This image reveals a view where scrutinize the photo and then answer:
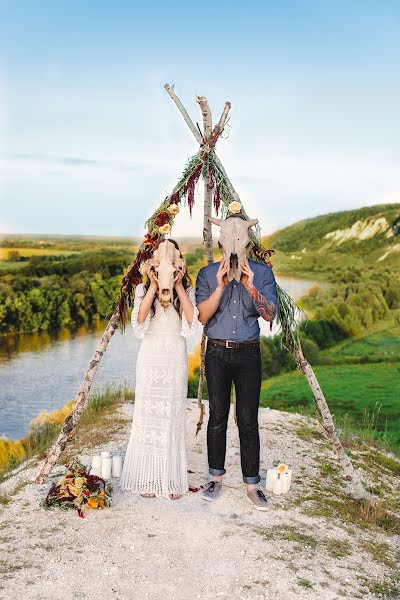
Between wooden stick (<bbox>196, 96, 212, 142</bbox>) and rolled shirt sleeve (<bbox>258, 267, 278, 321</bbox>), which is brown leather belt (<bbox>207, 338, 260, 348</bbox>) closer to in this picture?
rolled shirt sleeve (<bbox>258, 267, 278, 321</bbox>)

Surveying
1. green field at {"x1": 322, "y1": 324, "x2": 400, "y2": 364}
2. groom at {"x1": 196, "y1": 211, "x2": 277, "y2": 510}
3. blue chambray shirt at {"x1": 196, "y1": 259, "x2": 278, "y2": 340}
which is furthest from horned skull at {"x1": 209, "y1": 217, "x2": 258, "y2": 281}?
green field at {"x1": 322, "y1": 324, "x2": 400, "y2": 364}

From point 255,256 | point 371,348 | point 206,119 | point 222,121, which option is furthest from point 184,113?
point 371,348

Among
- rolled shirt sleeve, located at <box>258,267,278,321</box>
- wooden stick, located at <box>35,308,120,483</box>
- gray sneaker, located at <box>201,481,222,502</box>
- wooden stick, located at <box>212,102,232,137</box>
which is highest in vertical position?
wooden stick, located at <box>212,102,232,137</box>

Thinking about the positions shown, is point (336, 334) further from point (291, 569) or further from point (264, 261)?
point (291, 569)

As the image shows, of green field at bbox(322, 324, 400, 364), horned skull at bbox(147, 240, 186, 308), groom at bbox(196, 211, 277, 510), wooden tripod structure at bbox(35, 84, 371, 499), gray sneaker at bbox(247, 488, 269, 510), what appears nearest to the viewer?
groom at bbox(196, 211, 277, 510)

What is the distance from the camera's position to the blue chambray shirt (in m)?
5.61

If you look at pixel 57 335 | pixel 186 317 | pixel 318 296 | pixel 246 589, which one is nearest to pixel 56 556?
pixel 246 589

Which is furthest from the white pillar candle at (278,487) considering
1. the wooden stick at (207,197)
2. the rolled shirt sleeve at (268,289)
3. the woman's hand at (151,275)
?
the woman's hand at (151,275)

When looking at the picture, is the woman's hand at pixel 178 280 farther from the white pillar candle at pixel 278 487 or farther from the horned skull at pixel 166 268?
the white pillar candle at pixel 278 487

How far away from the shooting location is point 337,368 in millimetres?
16078

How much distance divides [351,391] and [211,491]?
905 cm

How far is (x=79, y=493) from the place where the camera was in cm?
586

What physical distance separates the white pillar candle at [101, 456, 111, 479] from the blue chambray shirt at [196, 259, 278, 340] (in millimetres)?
1829

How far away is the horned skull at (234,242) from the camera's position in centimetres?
557
